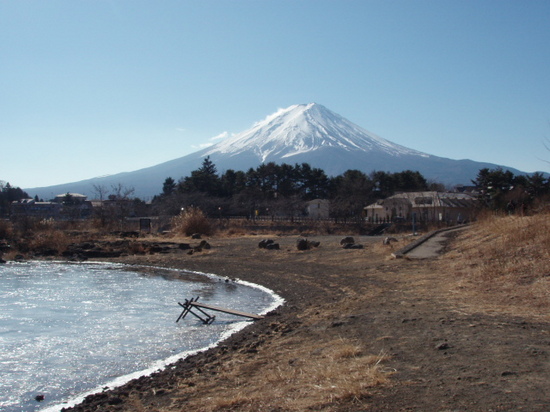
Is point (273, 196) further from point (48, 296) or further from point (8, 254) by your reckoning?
point (48, 296)

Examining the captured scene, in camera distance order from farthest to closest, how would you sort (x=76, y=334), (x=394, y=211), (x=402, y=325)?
(x=394, y=211)
(x=76, y=334)
(x=402, y=325)

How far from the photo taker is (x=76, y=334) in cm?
1231

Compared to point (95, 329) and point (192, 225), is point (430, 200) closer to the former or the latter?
point (192, 225)

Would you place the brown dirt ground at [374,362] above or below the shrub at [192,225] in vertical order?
below

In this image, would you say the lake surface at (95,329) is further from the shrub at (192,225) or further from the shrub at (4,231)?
the shrub at (4,231)

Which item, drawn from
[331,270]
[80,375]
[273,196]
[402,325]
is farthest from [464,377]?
[273,196]

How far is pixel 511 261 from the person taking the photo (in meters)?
13.1

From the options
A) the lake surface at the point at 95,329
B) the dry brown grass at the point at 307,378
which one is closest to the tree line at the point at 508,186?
the lake surface at the point at 95,329

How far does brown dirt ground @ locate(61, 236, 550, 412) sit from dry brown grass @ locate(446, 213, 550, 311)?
1.51 feet

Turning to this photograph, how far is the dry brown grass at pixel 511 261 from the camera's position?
1022cm

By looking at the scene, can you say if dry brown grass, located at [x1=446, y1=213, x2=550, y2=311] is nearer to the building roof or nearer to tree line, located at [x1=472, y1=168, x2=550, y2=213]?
tree line, located at [x1=472, y1=168, x2=550, y2=213]

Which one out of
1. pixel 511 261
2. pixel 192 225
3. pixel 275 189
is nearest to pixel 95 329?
pixel 511 261

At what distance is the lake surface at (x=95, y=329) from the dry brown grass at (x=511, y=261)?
17.2 ft

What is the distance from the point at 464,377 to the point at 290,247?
25.2 metres
